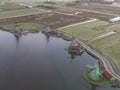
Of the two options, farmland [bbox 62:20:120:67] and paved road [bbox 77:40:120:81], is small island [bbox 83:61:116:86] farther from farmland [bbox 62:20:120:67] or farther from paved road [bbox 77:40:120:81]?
farmland [bbox 62:20:120:67]

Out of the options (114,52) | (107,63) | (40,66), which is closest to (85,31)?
(114,52)

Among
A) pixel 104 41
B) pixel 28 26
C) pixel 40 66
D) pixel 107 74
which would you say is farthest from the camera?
pixel 28 26

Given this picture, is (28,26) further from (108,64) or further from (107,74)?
(107,74)

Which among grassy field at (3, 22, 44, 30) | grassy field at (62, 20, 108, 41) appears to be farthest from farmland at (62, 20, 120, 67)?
grassy field at (3, 22, 44, 30)

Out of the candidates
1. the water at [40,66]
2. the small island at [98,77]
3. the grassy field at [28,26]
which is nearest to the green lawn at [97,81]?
the small island at [98,77]

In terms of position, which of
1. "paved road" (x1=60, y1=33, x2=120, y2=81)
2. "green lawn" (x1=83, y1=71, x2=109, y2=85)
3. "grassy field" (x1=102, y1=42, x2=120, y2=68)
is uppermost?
"grassy field" (x1=102, y1=42, x2=120, y2=68)

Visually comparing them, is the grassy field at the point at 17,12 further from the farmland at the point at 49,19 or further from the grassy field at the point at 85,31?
the grassy field at the point at 85,31
